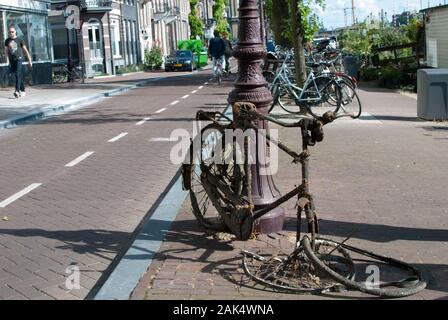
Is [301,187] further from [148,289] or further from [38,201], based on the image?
[38,201]

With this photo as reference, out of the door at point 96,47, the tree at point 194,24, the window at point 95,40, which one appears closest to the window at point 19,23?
the door at point 96,47

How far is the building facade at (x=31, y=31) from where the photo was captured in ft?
93.0

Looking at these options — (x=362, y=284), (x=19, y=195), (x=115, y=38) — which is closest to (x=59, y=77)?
(x=115, y=38)

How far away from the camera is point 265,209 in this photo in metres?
5.21

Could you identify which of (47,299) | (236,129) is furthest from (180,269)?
(236,129)

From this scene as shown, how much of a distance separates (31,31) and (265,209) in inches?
1122

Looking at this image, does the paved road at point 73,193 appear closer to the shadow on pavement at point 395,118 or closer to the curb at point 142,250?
the curb at point 142,250

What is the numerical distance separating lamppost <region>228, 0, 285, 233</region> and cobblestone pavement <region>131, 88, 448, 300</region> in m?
0.17

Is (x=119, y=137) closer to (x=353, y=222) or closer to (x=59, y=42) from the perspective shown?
(x=353, y=222)

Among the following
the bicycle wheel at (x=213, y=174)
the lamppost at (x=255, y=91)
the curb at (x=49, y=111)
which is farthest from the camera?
the curb at (x=49, y=111)

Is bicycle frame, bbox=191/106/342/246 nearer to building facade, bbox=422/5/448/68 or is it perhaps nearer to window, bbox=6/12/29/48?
building facade, bbox=422/5/448/68

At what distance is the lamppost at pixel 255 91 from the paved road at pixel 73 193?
1.21m

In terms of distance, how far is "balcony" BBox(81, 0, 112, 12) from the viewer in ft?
148

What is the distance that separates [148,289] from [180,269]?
435mm
